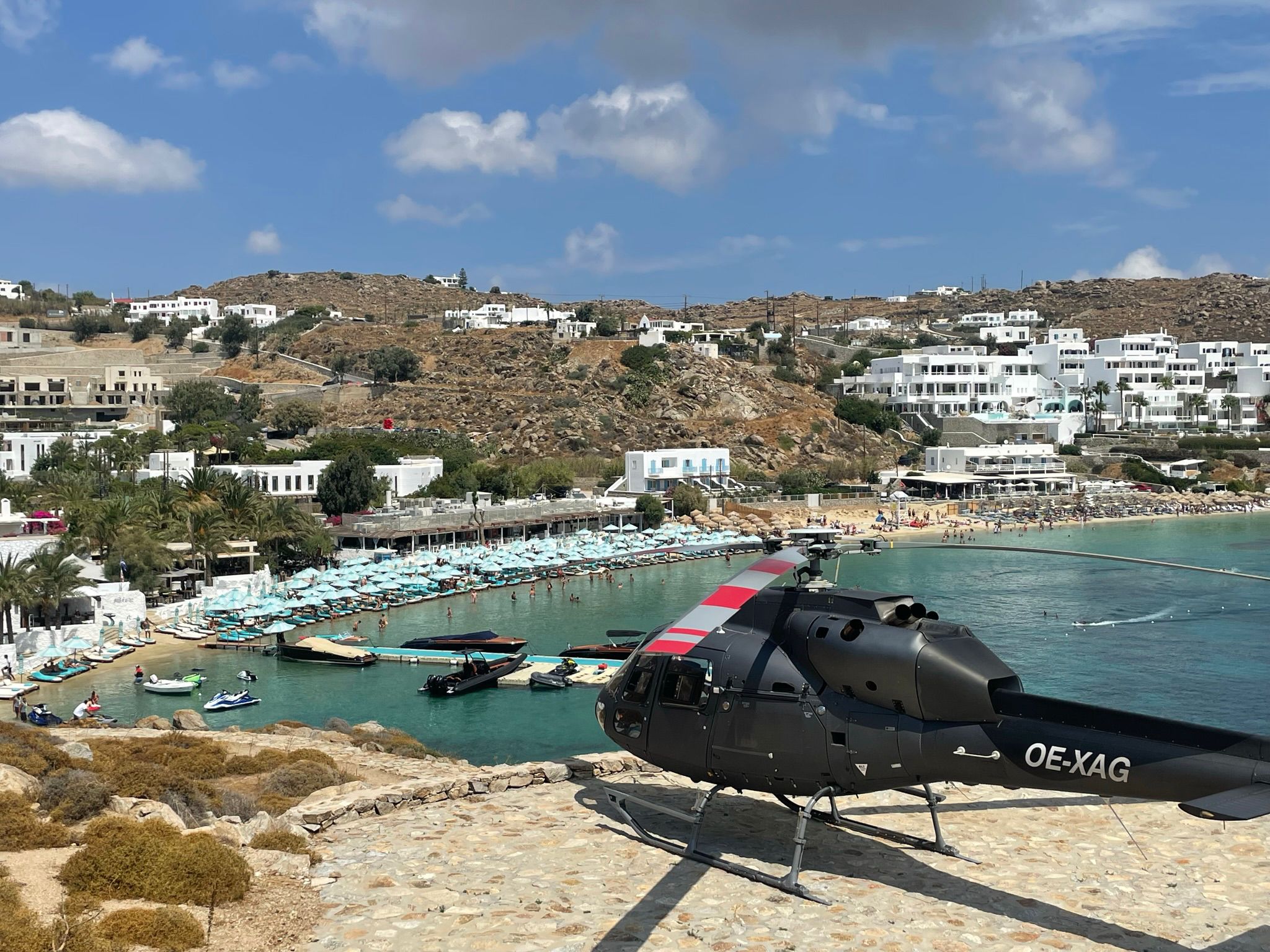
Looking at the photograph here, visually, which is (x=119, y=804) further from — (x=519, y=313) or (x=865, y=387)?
(x=519, y=313)

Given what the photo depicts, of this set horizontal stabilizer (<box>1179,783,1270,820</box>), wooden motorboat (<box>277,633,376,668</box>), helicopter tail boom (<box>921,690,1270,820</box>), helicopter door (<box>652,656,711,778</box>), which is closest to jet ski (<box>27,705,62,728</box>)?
wooden motorboat (<box>277,633,376,668</box>)

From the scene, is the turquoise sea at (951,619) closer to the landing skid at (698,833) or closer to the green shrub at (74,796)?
the green shrub at (74,796)

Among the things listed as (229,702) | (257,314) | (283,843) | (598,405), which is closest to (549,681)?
(229,702)

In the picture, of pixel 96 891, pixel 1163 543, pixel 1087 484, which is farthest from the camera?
pixel 1087 484

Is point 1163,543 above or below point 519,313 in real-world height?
below

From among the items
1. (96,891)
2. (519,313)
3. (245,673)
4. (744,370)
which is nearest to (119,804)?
(96,891)

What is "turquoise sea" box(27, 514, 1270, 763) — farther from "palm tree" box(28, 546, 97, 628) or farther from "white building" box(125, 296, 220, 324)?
"white building" box(125, 296, 220, 324)
